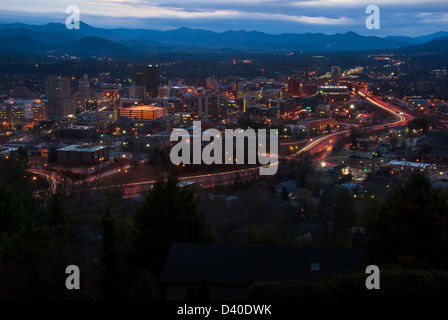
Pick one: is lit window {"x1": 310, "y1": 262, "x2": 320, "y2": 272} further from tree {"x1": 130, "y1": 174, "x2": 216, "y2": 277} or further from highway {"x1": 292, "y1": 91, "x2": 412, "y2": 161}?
highway {"x1": 292, "y1": 91, "x2": 412, "y2": 161}

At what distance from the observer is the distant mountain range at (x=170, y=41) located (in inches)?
2147

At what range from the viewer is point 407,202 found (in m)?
3.74

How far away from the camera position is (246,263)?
3.85 metres

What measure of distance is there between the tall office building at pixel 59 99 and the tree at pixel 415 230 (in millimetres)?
32648

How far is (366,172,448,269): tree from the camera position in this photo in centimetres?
364

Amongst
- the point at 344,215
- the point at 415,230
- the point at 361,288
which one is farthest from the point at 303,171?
the point at 361,288

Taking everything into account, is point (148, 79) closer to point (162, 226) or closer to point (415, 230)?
point (162, 226)

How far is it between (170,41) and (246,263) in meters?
103


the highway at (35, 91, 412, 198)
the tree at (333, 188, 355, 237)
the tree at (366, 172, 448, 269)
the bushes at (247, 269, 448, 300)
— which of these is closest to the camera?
the bushes at (247, 269, 448, 300)

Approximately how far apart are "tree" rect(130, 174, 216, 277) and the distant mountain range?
35.5m

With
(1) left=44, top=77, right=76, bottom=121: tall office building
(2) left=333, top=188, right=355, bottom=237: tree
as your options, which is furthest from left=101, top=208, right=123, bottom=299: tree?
(1) left=44, top=77, right=76, bottom=121: tall office building

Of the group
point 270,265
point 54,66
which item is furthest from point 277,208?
point 54,66

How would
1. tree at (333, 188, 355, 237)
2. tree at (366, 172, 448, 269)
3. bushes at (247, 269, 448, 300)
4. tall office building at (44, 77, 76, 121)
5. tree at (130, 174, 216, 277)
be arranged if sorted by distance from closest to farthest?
1. bushes at (247, 269, 448, 300)
2. tree at (366, 172, 448, 269)
3. tree at (130, 174, 216, 277)
4. tree at (333, 188, 355, 237)
5. tall office building at (44, 77, 76, 121)

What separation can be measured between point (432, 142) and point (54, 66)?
159 ft
